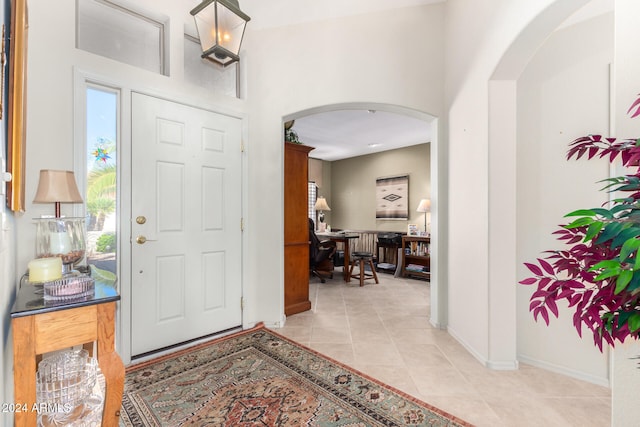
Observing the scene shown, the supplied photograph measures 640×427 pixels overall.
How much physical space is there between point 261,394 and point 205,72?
8.95ft

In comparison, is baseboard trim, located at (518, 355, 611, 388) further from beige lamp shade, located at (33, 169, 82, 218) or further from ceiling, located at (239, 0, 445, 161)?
beige lamp shade, located at (33, 169, 82, 218)

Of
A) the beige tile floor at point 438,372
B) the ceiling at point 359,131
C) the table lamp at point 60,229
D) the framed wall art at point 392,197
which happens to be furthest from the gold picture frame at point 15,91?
the framed wall art at point 392,197

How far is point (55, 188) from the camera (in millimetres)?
1718

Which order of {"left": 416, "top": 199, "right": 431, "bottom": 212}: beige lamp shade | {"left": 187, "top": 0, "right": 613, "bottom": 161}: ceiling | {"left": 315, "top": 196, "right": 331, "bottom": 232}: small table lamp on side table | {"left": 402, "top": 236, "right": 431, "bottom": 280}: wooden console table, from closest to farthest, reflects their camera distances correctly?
{"left": 187, "top": 0, "right": 613, "bottom": 161}: ceiling < {"left": 402, "top": 236, "right": 431, "bottom": 280}: wooden console table < {"left": 416, "top": 199, "right": 431, "bottom": 212}: beige lamp shade < {"left": 315, "top": 196, "right": 331, "bottom": 232}: small table lamp on side table

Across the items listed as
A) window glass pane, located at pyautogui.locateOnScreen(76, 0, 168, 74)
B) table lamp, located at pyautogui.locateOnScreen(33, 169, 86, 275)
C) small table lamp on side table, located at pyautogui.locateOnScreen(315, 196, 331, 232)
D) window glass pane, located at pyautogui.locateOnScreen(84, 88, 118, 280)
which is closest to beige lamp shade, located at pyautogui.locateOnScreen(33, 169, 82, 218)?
table lamp, located at pyautogui.locateOnScreen(33, 169, 86, 275)

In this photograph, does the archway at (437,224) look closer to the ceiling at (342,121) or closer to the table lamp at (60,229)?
the ceiling at (342,121)

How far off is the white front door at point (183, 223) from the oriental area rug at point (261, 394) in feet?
1.12

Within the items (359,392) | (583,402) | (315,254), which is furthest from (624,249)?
(315,254)

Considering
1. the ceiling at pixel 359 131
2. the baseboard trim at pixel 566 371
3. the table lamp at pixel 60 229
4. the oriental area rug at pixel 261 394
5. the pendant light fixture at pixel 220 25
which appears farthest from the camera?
the ceiling at pixel 359 131

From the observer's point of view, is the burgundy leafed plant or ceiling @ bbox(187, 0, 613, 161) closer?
the burgundy leafed plant

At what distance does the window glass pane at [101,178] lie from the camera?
219 centimetres

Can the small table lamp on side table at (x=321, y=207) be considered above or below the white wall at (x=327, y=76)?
below

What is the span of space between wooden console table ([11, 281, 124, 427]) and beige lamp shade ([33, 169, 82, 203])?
61 centimetres

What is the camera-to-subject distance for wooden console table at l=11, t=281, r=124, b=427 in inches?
41.9
